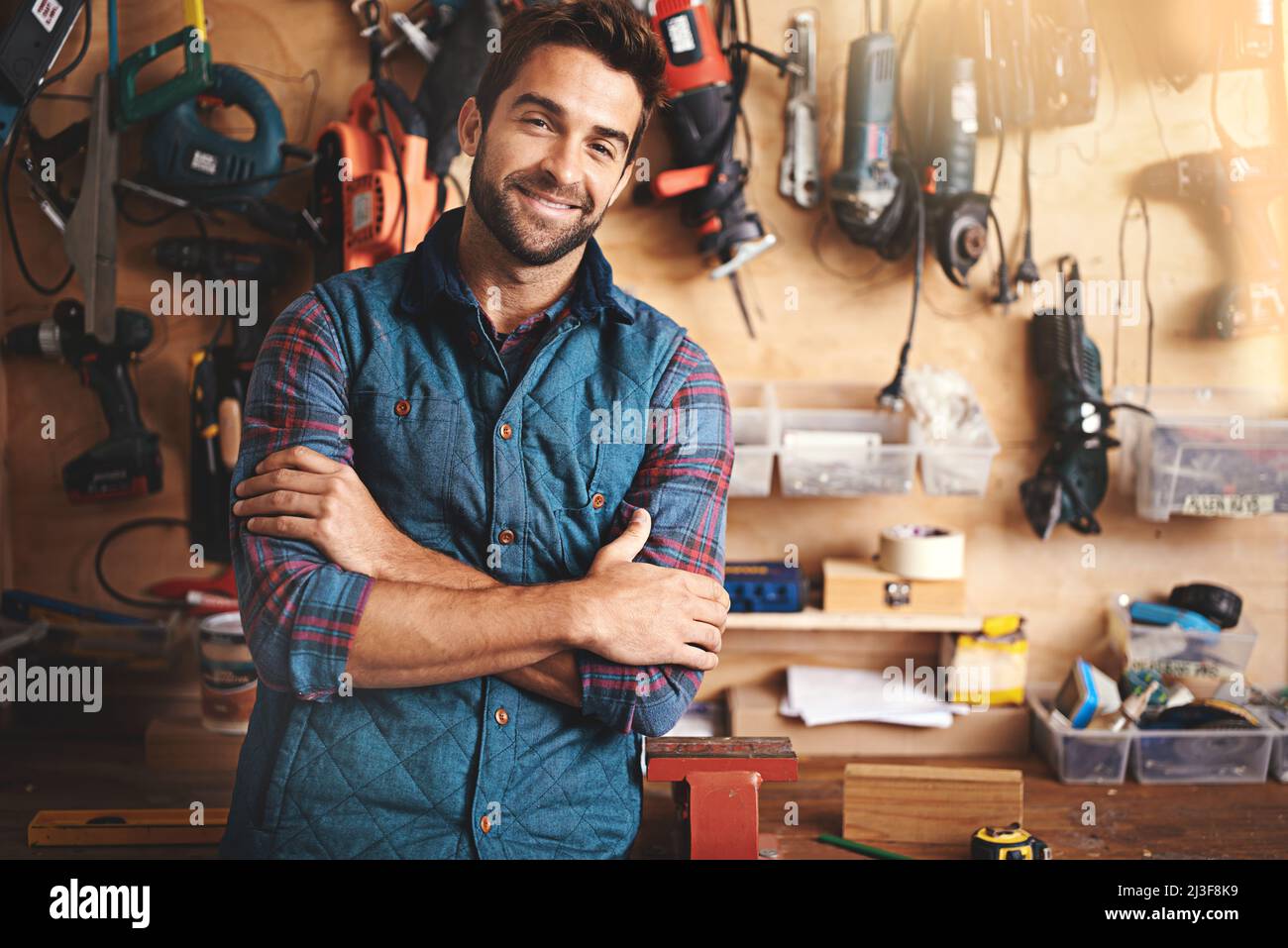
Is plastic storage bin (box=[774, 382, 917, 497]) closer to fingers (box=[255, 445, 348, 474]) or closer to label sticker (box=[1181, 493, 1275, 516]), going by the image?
label sticker (box=[1181, 493, 1275, 516])

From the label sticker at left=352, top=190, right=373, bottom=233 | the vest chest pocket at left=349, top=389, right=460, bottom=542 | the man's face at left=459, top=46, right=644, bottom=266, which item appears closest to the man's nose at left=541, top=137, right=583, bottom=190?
the man's face at left=459, top=46, right=644, bottom=266

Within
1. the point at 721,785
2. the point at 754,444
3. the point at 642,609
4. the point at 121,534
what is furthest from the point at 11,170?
the point at 721,785

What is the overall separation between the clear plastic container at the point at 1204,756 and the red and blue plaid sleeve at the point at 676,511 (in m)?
1.05

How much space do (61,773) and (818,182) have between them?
5.53 feet

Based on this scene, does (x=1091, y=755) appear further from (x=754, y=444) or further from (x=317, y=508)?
(x=317, y=508)

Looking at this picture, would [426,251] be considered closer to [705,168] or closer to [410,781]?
[410,781]

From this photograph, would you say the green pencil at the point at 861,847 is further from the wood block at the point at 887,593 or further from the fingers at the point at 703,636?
the fingers at the point at 703,636

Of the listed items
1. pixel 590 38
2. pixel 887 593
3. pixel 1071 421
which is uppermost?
pixel 590 38

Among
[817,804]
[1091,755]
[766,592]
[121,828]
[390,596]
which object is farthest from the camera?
[766,592]

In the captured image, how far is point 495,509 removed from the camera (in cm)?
108

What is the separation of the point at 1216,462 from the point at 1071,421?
261 millimetres

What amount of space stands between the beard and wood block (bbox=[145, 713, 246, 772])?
3.48ft

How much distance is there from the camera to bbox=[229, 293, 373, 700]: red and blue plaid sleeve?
97 centimetres

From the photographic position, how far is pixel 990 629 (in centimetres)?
181
